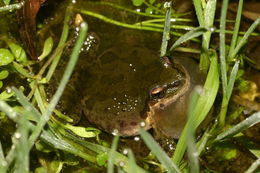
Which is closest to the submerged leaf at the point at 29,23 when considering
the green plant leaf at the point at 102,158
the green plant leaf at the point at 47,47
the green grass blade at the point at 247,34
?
the green plant leaf at the point at 47,47

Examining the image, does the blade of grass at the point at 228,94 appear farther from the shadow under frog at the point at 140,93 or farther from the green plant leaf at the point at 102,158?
the green plant leaf at the point at 102,158

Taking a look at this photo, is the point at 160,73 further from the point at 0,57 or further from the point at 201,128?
the point at 0,57

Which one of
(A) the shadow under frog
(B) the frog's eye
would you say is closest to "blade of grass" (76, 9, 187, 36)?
(A) the shadow under frog

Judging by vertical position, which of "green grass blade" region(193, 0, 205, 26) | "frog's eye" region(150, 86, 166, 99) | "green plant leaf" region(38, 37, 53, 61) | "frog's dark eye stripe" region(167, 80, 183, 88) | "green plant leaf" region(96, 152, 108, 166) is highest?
"green grass blade" region(193, 0, 205, 26)

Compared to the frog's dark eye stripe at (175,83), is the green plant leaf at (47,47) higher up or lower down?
higher up

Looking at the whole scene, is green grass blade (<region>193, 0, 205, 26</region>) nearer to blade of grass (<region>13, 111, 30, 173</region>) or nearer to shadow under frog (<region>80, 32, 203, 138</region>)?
shadow under frog (<region>80, 32, 203, 138</region>)

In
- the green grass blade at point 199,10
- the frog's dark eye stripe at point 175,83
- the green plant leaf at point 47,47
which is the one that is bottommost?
the frog's dark eye stripe at point 175,83

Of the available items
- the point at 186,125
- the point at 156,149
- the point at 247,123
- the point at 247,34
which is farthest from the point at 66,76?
the point at 247,34
